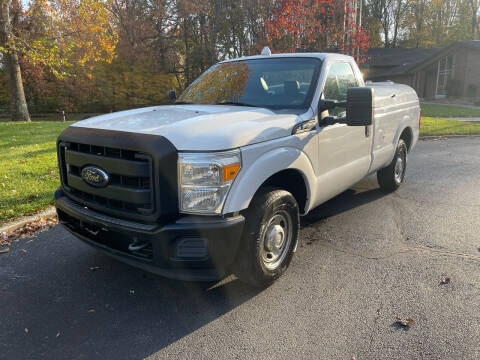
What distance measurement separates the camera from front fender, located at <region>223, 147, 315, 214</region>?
285cm

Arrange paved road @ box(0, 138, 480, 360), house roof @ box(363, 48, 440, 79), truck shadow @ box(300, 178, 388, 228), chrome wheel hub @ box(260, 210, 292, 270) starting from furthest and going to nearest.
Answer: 1. house roof @ box(363, 48, 440, 79)
2. truck shadow @ box(300, 178, 388, 228)
3. chrome wheel hub @ box(260, 210, 292, 270)
4. paved road @ box(0, 138, 480, 360)

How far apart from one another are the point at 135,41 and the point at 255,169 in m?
35.5

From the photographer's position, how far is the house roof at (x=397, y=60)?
34.3m

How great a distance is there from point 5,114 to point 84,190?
31.8m

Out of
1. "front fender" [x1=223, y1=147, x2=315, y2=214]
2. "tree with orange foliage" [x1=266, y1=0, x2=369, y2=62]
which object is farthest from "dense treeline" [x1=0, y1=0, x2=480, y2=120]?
"front fender" [x1=223, y1=147, x2=315, y2=214]

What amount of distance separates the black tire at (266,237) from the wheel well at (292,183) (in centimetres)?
19

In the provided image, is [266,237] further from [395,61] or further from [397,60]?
[397,60]

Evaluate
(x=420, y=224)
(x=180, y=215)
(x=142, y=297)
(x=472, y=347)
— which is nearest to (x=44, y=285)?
(x=142, y=297)

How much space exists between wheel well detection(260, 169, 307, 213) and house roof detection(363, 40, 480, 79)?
A: 34996 millimetres

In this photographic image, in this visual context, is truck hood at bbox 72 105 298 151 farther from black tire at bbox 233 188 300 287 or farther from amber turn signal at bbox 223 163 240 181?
black tire at bbox 233 188 300 287

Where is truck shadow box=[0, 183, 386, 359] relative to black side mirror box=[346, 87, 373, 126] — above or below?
below

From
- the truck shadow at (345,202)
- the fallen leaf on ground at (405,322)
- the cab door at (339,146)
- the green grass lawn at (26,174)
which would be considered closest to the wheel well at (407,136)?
the truck shadow at (345,202)

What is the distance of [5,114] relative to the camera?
98.1 feet

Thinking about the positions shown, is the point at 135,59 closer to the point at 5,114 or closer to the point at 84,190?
the point at 5,114
